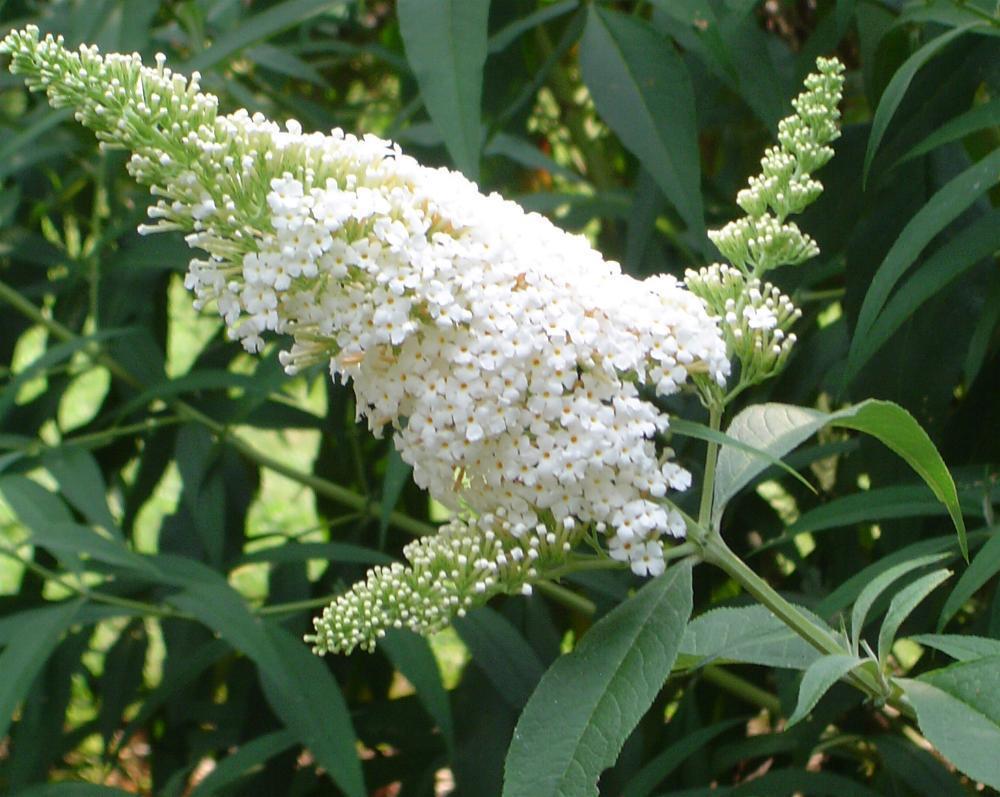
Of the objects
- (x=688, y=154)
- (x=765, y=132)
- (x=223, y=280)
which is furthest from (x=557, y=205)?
(x=223, y=280)

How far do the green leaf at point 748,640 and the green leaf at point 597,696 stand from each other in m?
0.04

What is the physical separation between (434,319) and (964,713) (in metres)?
0.43

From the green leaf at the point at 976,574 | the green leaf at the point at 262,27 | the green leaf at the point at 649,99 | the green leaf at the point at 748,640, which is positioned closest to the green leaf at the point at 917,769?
the green leaf at the point at 976,574

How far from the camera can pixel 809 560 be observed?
1712 mm

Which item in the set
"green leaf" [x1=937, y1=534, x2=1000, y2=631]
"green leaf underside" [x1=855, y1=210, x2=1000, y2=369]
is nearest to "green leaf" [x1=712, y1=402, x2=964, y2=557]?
"green leaf" [x1=937, y1=534, x2=1000, y2=631]

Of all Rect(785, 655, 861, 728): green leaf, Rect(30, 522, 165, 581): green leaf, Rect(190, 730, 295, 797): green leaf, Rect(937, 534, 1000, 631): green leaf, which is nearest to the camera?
Rect(785, 655, 861, 728): green leaf

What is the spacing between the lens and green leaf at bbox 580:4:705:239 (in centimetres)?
126

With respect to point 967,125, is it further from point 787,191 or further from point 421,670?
point 421,670

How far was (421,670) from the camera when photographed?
1.49 m

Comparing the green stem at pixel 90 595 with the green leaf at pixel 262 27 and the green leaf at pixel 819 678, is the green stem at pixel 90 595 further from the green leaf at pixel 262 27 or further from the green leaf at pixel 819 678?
the green leaf at pixel 819 678

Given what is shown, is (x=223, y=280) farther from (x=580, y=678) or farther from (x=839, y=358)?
(x=839, y=358)

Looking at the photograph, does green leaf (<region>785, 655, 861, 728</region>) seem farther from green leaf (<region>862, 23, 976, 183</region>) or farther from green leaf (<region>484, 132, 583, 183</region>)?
green leaf (<region>484, 132, 583, 183</region>)

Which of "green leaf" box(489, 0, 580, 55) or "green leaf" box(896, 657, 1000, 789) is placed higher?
"green leaf" box(489, 0, 580, 55)

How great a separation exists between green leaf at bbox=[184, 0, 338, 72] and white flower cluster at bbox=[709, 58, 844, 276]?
65 cm
